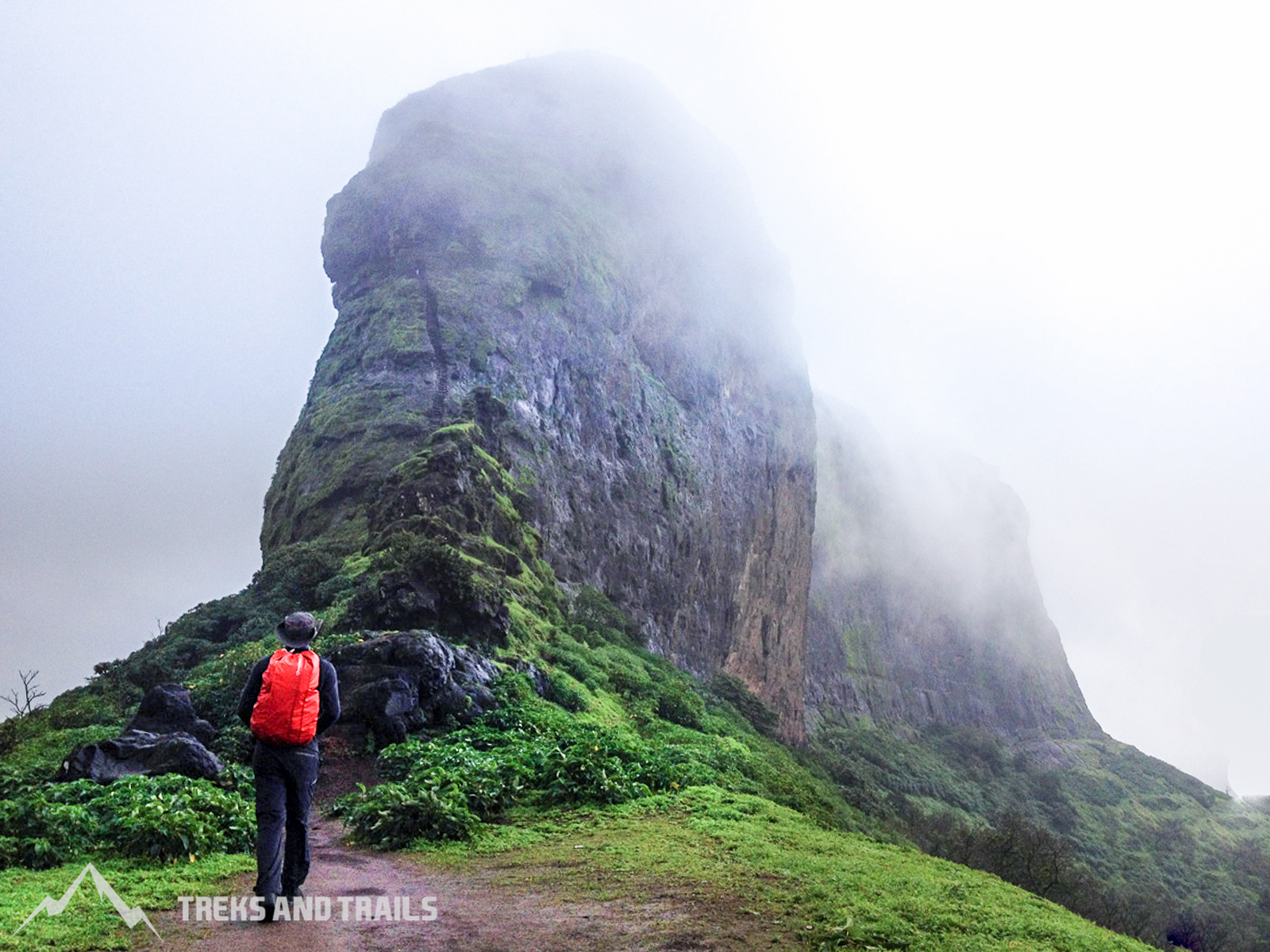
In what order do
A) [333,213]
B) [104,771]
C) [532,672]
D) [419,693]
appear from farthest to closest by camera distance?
[333,213] < [532,672] < [419,693] < [104,771]

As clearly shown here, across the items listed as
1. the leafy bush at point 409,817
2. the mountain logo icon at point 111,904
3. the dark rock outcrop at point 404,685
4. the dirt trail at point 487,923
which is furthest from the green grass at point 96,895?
the dark rock outcrop at point 404,685

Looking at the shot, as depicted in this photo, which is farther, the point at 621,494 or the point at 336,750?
the point at 621,494

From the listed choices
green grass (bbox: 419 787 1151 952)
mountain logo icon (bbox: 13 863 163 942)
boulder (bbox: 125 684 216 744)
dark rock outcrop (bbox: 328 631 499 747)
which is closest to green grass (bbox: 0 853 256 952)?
mountain logo icon (bbox: 13 863 163 942)

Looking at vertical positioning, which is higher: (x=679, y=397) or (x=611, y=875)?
(x=679, y=397)

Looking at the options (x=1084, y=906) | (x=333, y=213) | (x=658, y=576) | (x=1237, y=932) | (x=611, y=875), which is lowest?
(x=1237, y=932)

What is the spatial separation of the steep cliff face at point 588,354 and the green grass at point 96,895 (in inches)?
705

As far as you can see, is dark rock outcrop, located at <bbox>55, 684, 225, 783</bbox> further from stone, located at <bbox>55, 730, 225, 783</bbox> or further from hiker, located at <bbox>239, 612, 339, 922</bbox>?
hiker, located at <bbox>239, 612, 339, 922</bbox>

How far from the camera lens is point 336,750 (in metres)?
14.1

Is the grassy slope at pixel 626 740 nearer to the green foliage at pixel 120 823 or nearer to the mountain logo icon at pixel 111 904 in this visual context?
the mountain logo icon at pixel 111 904

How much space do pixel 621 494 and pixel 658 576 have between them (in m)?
5.59

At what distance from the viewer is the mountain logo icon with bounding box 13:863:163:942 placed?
6.85m

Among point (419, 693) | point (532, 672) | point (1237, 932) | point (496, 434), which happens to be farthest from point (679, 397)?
point (1237, 932)

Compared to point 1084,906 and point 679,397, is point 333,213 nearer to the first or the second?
point 679,397

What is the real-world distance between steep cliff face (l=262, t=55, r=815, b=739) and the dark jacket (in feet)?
62.5
